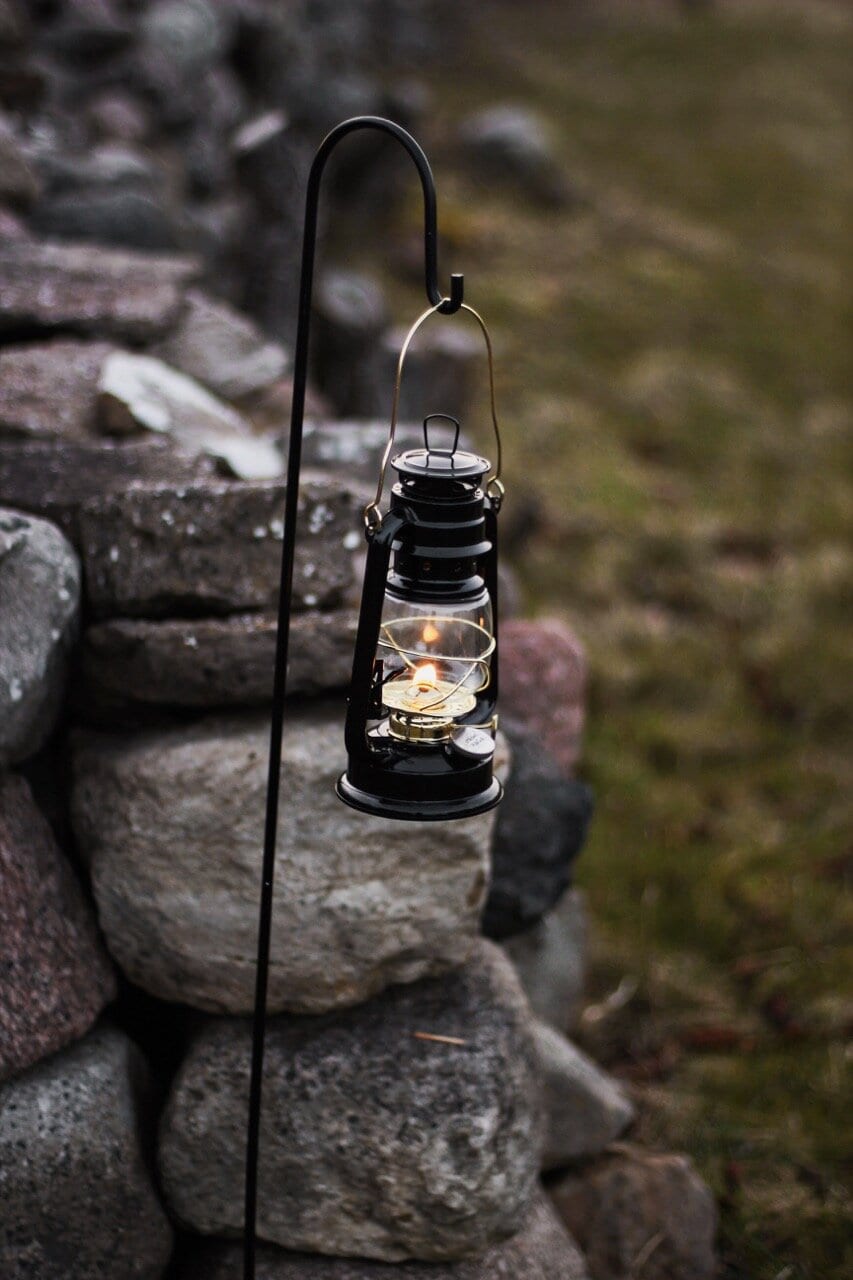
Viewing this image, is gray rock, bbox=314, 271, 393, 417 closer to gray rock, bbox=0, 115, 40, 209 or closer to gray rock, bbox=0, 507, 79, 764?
gray rock, bbox=0, 115, 40, 209

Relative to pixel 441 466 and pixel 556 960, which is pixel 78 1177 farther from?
pixel 556 960

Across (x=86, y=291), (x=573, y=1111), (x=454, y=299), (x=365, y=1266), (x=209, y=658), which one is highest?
(x=454, y=299)

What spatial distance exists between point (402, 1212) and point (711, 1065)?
1.87m

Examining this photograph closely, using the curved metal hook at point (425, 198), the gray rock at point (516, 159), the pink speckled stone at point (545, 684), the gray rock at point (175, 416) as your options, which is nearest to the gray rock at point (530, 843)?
the pink speckled stone at point (545, 684)

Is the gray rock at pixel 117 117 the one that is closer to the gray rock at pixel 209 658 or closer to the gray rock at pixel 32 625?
the gray rock at pixel 32 625

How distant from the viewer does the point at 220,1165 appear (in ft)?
9.71

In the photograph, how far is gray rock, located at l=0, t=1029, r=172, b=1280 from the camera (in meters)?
2.71

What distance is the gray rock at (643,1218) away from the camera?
11.7ft

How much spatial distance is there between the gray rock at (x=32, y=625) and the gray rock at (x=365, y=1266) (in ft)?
4.25

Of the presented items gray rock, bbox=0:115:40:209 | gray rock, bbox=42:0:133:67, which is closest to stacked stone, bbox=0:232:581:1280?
gray rock, bbox=0:115:40:209

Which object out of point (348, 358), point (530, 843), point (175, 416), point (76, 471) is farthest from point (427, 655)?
point (348, 358)

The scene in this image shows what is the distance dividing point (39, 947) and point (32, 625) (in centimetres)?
74

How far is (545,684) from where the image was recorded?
452 cm

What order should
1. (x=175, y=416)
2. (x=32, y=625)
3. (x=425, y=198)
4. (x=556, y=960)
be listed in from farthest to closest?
1. (x=556, y=960)
2. (x=175, y=416)
3. (x=32, y=625)
4. (x=425, y=198)
